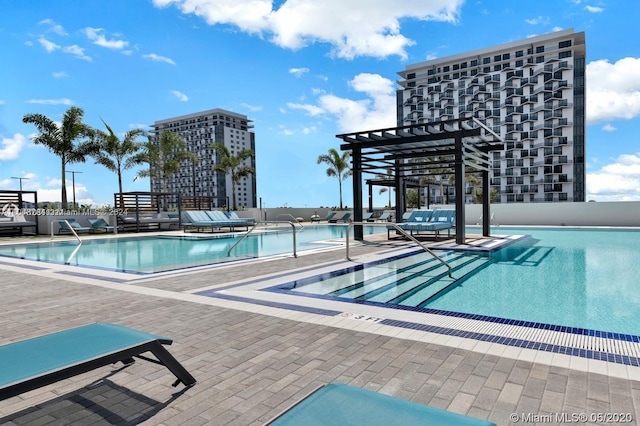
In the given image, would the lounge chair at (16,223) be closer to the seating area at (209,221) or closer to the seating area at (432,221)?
the seating area at (209,221)

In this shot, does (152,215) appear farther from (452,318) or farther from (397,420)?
(397,420)

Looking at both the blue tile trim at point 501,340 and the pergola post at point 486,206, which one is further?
the pergola post at point 486,206

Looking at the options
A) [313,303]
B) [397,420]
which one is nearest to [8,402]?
[397,420]

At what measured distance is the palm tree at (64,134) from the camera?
78.6 feet

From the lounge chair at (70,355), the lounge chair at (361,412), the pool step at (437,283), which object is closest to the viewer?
the lounge chair at (361,412)

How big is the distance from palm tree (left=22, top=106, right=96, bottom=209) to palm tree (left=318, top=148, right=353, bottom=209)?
793 inches

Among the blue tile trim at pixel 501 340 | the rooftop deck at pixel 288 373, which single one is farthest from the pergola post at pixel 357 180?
the rooftop deck at pixel 288 373

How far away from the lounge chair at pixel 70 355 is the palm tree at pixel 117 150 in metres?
27.9

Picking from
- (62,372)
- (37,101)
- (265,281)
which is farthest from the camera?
(37,101)

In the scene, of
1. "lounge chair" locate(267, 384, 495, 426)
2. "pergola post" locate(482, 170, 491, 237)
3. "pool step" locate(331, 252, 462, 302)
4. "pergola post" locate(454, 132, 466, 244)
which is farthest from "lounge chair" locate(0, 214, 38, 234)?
"lounge chair" locate(267, 384, 495, 426)

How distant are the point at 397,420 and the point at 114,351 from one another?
166 centimetres

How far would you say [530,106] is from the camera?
242 ft

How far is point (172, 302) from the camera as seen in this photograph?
17.3 feet

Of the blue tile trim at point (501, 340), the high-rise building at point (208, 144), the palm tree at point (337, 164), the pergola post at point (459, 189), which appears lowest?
the blue tile trim at point (501, 340)
